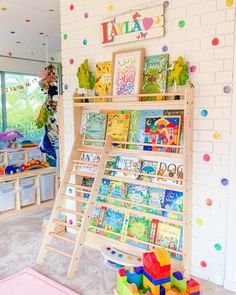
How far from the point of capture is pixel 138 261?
260 centimetres

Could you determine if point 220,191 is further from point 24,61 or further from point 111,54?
point 24,61

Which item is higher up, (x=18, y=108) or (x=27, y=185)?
(x=18, y=108)

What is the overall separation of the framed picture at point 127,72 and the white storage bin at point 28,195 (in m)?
2.11

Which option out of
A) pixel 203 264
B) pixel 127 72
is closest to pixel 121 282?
pixel 203 264

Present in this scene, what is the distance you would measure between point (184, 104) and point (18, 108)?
11.8 ft

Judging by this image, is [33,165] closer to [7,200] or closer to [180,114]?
[7,200]

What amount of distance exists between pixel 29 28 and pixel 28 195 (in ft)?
7.01

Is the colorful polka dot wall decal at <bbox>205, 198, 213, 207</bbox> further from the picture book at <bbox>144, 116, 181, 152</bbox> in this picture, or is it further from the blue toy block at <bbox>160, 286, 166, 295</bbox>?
the blue toy block at <bbox>160, 286, 166, 295</bbox>

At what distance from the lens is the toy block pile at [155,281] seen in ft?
6.67

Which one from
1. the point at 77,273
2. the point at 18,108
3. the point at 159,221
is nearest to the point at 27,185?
the point at 18,108

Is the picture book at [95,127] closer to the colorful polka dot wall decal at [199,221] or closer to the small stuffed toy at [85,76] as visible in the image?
the small stuffed toy at [85,76]

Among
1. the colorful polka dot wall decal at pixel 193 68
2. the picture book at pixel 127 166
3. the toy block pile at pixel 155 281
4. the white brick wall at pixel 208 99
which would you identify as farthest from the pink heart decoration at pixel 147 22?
the toy block pile at pixel 155 281

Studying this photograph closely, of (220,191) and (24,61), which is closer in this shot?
(220,191)

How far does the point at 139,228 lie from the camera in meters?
2.75
